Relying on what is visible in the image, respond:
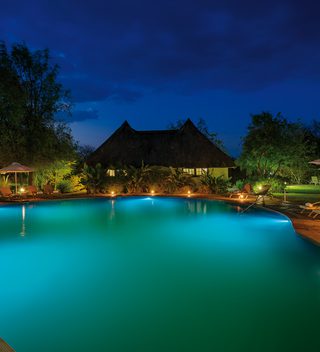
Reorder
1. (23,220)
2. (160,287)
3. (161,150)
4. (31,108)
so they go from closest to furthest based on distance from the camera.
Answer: (160,287)
(23,220)
(31,108)
(161,150)

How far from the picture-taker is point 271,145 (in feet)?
58.4

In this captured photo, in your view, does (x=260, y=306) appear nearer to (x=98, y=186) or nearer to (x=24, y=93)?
(x=98, y=186)

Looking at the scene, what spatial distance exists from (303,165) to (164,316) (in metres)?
17.1

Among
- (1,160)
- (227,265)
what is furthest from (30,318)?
(1,160)

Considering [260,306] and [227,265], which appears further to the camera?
[227,265]

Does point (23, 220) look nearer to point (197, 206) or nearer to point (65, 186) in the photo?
point (197, 206)

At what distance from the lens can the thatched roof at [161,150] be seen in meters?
22.3

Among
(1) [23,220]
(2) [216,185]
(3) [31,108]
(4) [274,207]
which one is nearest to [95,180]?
(3) [31,108]

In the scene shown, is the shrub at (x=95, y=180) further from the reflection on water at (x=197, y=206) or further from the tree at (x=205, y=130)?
the tree at (x=205, y=130)

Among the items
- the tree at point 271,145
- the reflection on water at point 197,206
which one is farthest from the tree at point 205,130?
the reflection on water at point 197,206

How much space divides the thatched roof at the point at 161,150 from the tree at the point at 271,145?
3292mm

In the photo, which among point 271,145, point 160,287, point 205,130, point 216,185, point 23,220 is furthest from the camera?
point 205,130

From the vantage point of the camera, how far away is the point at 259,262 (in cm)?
755

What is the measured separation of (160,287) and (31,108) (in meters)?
18.4
